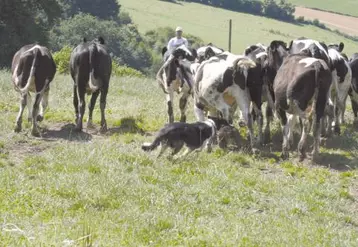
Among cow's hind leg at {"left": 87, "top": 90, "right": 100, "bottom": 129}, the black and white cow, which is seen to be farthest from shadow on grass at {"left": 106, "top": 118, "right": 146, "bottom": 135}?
the black and white cow

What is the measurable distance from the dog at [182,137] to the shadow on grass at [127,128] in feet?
9.41

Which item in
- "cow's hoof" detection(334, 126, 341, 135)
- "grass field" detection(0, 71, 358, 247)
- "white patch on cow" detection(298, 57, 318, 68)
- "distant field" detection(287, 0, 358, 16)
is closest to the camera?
"grass field" detection(0, 71, 358, 247)

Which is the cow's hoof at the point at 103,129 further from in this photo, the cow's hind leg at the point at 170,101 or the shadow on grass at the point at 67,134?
the cow's hind leg at the point at 170,101

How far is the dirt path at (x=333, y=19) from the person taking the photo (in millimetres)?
86562

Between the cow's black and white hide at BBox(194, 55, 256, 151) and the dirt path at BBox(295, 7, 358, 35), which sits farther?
the dirt path at BBox(295, 7, 358, 35)

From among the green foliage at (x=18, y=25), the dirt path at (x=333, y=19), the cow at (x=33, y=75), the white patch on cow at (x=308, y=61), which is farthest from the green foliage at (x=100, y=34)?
the white patch on cow at (x=308, y=61)

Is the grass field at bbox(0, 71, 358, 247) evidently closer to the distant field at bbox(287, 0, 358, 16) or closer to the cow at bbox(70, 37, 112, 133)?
the cow at bbox(70, 37, 112, 133)

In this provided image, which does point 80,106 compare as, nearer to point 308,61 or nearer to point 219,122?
point 219,122

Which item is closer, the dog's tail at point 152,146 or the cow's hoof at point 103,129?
the dog's tail at point 152,146

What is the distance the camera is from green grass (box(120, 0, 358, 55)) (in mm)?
76938

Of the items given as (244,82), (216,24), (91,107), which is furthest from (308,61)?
(216,24)

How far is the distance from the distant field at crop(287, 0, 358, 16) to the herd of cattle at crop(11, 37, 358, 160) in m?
86.8

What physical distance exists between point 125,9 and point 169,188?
84.6 m

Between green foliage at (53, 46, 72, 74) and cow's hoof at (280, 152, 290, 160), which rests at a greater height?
cow's hoof at (280, 152, 290, 160)
